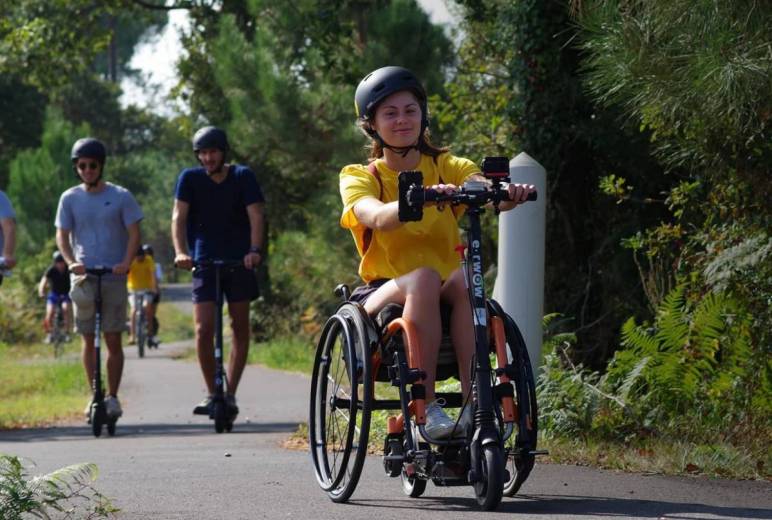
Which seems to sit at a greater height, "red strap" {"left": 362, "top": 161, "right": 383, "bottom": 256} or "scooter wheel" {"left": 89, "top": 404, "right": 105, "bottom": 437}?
"red strap" {"left": 362, "top": 161, "right": 383, "bottom": 256}

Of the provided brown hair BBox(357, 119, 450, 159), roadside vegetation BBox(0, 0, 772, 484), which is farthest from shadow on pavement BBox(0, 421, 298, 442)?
brown hair BBox(357, 119, 450, 159)

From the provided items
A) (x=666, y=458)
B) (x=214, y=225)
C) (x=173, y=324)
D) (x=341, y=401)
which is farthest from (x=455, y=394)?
(x=173, y=324)

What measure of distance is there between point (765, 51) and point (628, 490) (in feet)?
6.95

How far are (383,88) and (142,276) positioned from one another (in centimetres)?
2055

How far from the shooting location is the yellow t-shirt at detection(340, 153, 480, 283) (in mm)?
5879

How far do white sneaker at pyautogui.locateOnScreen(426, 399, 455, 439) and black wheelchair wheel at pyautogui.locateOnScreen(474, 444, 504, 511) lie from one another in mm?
235

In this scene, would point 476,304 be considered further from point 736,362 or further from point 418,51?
point 418,51

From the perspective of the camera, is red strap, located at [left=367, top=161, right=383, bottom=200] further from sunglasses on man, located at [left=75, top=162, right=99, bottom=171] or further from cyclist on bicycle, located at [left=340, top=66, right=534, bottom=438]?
sunglasses on man, located at [left=75, top=162, right=99, bottom=171]

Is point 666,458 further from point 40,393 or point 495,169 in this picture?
point 40,393

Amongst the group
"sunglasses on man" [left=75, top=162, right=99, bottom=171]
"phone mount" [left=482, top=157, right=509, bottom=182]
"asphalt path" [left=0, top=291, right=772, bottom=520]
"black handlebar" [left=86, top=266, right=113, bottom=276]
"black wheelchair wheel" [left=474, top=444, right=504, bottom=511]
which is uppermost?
"sunglasses on man" [left=75, top=162, right=99, bottom=171]

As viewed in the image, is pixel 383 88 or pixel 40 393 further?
pixel 40 393

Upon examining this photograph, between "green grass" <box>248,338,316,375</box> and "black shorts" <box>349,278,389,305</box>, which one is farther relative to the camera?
"green grass" <box>248,338,316,375</box>

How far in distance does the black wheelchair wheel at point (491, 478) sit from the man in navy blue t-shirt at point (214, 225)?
5.29 meters

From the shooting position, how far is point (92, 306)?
35.7 feet
